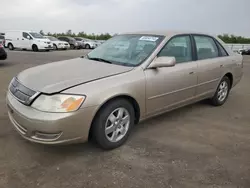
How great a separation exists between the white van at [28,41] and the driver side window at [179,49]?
18128 mm

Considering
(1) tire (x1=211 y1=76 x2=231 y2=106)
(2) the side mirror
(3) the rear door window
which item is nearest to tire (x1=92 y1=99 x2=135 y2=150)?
(2) the side mirror

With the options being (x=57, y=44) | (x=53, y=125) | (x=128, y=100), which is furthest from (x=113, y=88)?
(x=57, y=44)

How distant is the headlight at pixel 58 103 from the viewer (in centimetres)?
265

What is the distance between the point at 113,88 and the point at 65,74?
0.65m

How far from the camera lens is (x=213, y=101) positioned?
495cm

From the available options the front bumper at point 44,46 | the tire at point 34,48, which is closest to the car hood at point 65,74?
the front bumper at point 44,46

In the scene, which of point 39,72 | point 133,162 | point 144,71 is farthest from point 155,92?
point 39,72

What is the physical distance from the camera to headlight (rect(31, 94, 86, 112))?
2.65 meters

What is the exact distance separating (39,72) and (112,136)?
4.17 ft

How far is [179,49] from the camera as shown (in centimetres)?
398

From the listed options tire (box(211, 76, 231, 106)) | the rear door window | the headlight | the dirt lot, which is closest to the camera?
the dirt lot

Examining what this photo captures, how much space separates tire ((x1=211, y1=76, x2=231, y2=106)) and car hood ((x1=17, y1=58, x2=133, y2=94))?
2364 millimetres

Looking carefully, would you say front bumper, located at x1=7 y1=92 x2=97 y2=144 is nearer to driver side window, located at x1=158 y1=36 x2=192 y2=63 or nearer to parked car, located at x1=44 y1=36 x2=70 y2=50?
driver side window, located at x1=158 y1=36 x2=192 y2=63

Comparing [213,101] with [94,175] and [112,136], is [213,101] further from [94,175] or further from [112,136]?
[94,175]
